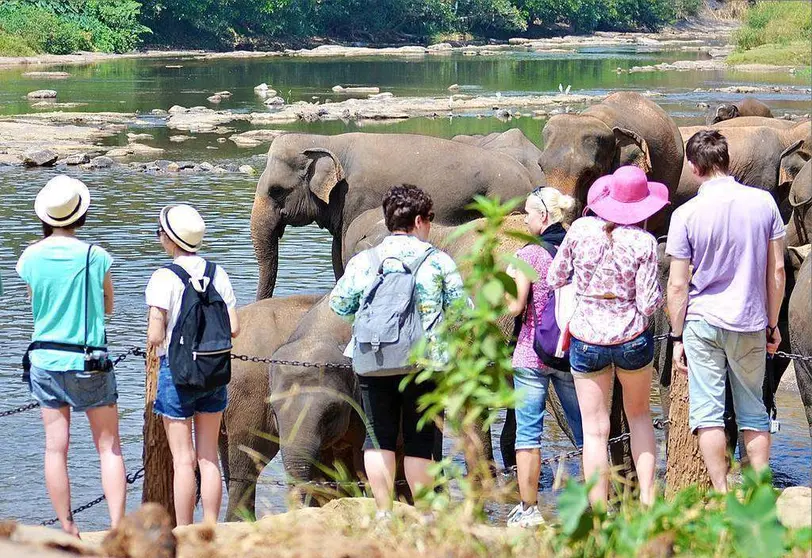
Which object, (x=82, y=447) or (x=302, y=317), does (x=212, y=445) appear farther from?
(x=82, y=447)

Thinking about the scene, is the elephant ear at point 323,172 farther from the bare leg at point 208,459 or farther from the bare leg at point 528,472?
the bare leg at point 208,459

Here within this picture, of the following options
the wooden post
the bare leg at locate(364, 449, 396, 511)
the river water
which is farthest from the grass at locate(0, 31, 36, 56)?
the bare leg at locate(364, 449, 396, 511)

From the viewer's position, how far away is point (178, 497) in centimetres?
604

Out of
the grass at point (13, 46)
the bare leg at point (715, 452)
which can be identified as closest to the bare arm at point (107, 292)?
the bare leg at point (715, 452)

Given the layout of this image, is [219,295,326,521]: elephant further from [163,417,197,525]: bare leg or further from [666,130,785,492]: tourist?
[666,130,785,492]: tourist

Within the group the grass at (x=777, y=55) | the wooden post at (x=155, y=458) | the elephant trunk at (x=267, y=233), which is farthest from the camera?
the grass at (x=777, y=55)

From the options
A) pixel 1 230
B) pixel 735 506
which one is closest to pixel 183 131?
pixel 1 230

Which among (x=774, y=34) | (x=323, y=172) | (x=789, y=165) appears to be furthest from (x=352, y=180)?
(x=774, y=34)

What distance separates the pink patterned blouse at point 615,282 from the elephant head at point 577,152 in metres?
5.60

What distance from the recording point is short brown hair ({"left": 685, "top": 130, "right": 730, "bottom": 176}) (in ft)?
19.3

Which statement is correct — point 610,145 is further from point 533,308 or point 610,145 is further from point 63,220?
point 63,220

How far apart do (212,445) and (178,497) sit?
27 centimetres

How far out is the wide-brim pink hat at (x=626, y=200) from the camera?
581 centimetres

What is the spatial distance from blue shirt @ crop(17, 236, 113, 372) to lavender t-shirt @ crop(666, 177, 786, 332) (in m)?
2.55
